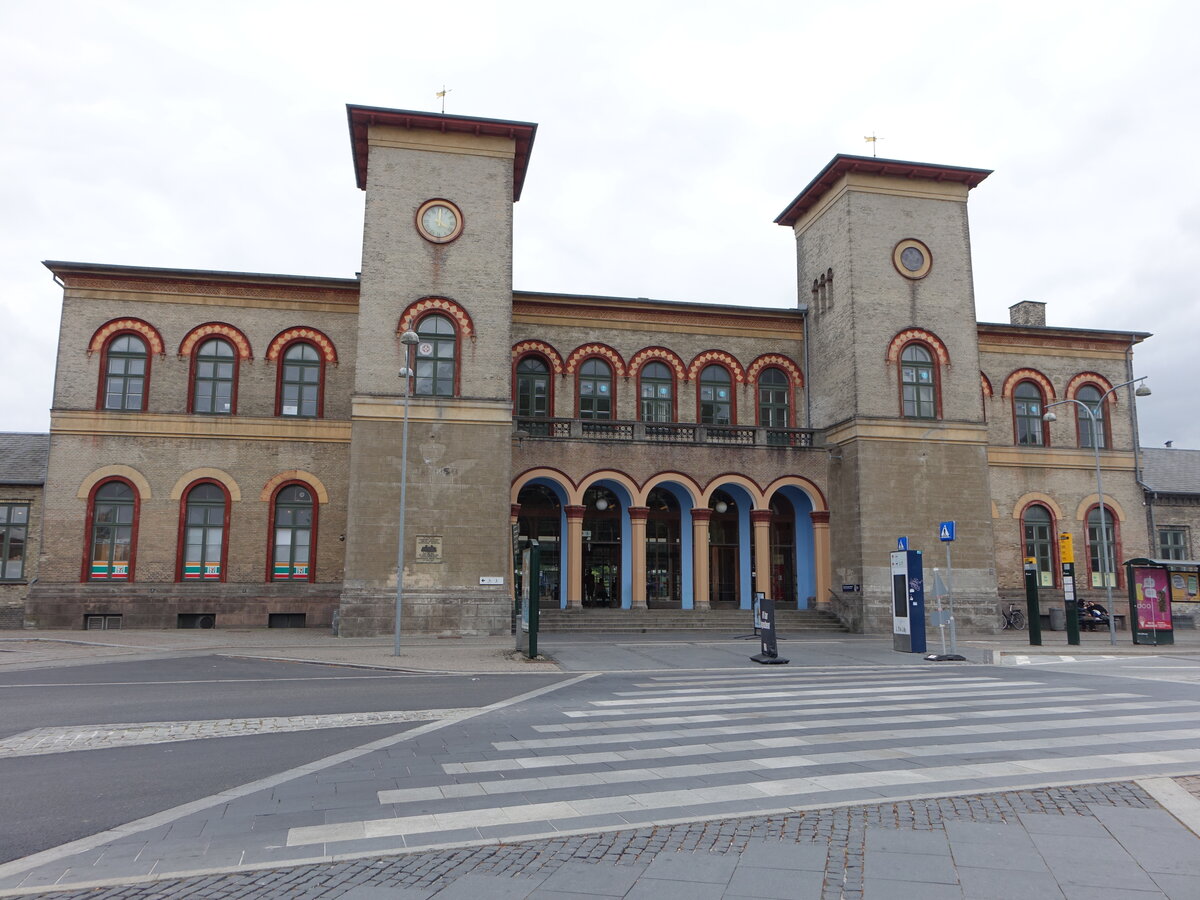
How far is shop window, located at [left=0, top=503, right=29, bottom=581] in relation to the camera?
85.9ft

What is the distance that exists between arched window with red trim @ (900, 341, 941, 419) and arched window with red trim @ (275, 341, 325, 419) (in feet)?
63.3

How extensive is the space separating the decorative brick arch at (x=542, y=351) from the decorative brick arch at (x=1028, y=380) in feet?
55.9

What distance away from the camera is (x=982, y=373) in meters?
32.2

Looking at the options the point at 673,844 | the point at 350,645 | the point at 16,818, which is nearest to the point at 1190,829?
the point at 673,844

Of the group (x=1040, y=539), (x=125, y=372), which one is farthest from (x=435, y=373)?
(x=1040, y=539)

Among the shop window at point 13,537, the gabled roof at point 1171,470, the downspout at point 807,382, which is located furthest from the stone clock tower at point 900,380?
the shop window at point 13,537

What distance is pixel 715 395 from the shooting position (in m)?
31.0

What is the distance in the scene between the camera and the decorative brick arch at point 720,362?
3086 cm

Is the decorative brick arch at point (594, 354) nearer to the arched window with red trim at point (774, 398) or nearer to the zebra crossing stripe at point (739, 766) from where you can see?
the arched window with red trim at point (774, 398)

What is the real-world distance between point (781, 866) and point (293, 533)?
24.5 metres

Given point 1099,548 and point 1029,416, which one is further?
point 1029,416

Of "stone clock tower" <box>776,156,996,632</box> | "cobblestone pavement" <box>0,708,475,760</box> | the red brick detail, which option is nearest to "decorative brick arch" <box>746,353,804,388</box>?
"stone clock tower" <box>776,156,996,632</box>

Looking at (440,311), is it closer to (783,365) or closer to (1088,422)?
(783,365)

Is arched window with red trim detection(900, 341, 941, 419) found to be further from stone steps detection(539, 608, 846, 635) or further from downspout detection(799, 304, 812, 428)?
stone steps detection(539, 608, 846, 635)
